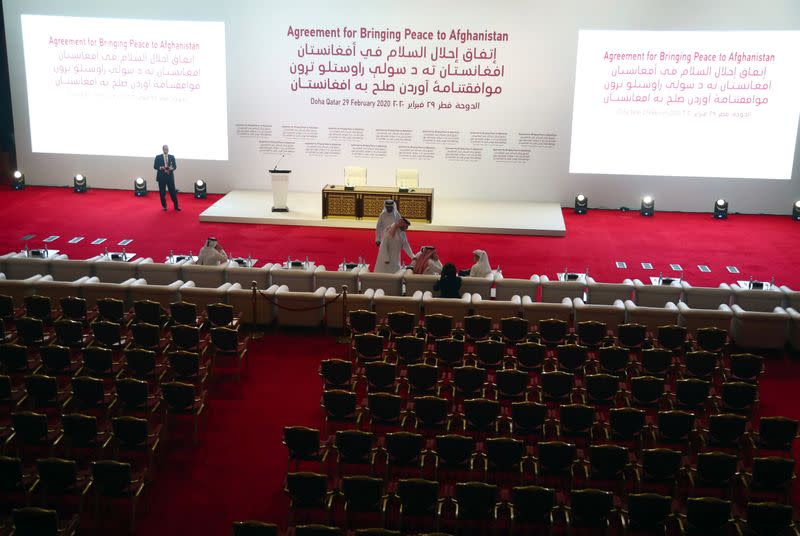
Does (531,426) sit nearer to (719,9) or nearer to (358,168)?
(358,168)

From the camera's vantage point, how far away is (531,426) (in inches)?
320

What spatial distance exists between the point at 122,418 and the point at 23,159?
13.4 meters

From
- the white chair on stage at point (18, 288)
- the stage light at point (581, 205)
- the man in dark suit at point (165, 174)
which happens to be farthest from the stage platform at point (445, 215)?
the white chair on stage at point (18, 288)

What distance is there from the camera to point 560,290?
11422 mm

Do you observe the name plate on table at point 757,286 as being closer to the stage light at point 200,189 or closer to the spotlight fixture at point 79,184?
the stage light at point 200,189

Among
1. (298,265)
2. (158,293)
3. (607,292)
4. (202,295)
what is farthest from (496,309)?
(158,293)

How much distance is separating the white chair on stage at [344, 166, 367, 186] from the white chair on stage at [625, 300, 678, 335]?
760 cm

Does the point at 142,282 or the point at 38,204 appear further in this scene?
the point at 38,204

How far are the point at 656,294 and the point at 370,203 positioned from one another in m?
6.61

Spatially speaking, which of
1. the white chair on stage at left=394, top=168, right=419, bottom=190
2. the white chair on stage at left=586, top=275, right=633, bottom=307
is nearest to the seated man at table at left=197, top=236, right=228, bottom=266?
the white chair on stage at left=586, top=275, right=633, bottom=307

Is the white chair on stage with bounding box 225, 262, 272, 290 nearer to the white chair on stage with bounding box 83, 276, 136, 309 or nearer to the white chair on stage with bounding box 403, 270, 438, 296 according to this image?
the white chair on stage with bounding box 83, 276, 136, 309

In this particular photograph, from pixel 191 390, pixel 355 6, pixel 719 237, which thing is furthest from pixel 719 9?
pixel 191 390

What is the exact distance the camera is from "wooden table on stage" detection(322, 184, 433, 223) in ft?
53.4

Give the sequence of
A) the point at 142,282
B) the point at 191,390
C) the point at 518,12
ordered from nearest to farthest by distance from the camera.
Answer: the point at 191,390 < the point at 142,282 < the point at 518,12
